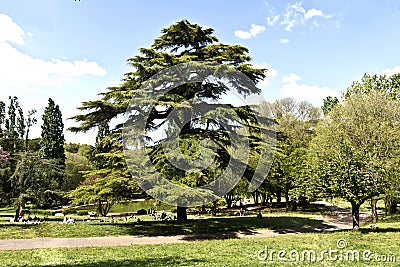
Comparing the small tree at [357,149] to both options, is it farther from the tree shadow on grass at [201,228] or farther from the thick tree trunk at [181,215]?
the thick tree trunk at [181,215]

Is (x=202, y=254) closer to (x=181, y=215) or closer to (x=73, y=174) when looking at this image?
(x=181, y=215)

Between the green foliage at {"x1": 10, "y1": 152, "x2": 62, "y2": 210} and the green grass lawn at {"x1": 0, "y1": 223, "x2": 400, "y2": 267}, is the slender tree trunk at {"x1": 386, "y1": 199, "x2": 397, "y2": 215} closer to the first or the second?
the green grass lawn at {"x1": 0, "y1": 223, "x2": 400, "y2": 267}

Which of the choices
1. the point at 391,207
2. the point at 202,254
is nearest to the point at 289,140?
the point at 391,207

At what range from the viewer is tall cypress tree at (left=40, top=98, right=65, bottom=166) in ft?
162

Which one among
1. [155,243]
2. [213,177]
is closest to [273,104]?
[213,177]

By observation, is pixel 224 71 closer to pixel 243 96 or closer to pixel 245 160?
pixel 243 96

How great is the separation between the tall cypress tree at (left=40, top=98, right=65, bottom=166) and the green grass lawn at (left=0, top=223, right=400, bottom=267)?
38.3 m

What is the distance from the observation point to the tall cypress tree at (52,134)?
49.2 m

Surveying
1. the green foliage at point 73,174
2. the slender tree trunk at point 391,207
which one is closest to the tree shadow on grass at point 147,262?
the slender tree trunk at point 391,207

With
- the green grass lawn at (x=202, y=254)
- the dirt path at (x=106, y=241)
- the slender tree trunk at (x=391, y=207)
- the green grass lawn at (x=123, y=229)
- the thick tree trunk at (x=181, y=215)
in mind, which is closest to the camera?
the green grass lawn at (x=202, y=254)

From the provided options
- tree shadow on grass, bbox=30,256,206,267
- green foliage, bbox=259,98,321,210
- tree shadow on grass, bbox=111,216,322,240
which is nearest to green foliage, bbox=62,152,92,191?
green foliage, bbox=259,98,321,210

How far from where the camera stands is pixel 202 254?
12.2 meters

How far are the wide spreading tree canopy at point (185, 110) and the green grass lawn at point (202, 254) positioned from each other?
4.45 meters

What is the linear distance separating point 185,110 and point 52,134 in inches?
1417
